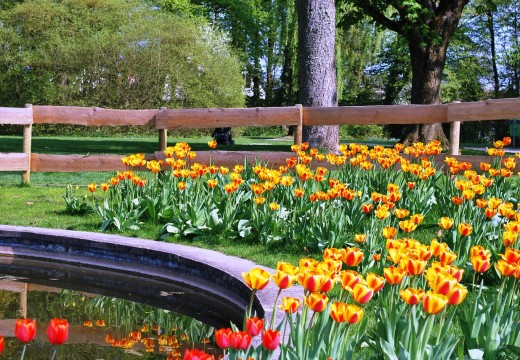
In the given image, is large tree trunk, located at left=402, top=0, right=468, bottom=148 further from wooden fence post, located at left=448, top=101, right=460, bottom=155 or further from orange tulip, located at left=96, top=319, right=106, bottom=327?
orange tulip, located at left=96, top=319, right=106, bottom=327

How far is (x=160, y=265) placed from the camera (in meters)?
5.93

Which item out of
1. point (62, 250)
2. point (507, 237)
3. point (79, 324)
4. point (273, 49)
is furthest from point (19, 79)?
point (507, 237)

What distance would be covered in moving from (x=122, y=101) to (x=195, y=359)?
87.8 feet

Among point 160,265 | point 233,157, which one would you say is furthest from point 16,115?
point 160,265

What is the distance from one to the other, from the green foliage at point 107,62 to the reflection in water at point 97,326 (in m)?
22.1

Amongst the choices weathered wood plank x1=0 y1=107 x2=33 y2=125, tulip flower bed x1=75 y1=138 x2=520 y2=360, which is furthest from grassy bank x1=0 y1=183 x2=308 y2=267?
weathered wood plank x1=0 y1=107 x2=33 y2=125

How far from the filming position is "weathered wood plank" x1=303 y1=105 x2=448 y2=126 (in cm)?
947

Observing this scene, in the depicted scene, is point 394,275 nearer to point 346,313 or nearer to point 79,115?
point 346,313

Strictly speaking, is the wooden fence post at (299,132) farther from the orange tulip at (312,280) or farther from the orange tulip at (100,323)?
the orange tulip at (312,280)

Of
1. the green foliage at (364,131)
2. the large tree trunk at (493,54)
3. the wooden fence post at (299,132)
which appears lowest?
the wooden fence post at (299,132)

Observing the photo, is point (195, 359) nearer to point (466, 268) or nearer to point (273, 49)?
point (466, 268)

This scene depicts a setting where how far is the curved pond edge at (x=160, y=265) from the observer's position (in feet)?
16.1

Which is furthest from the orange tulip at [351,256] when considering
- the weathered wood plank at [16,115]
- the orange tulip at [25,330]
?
the weathered wood plank at [16,115]

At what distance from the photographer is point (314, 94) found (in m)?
12.0
